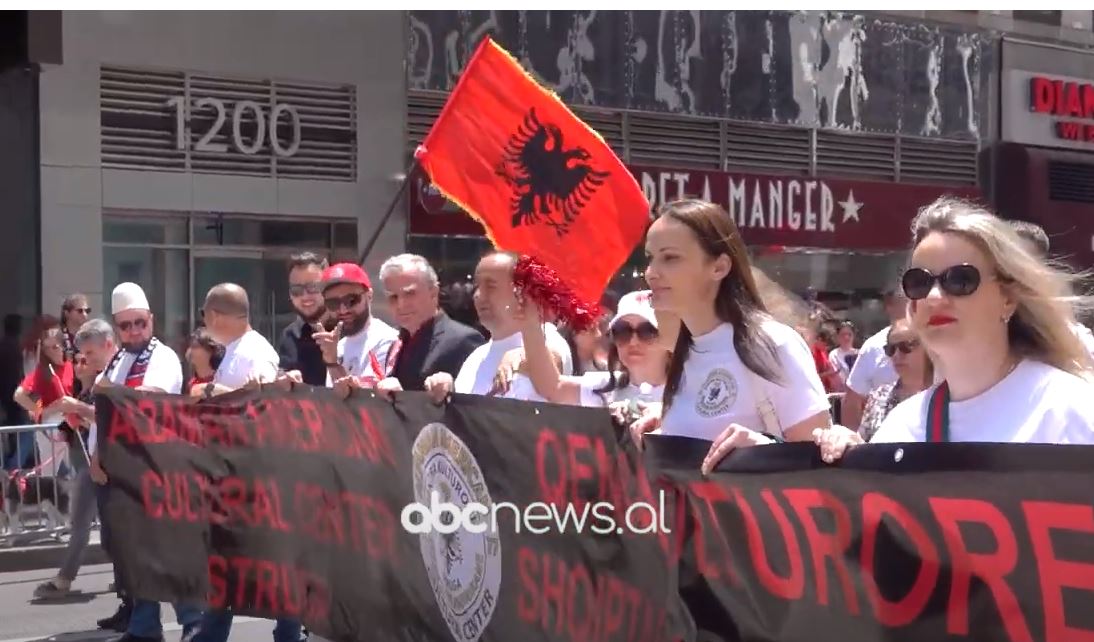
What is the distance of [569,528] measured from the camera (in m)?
4.77

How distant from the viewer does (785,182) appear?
21.8 m

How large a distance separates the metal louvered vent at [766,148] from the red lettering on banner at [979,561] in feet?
59.5

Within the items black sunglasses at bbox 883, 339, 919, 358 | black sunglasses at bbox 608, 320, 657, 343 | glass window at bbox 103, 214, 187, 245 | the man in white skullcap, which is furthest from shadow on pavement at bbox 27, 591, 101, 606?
glass window at bbox 103, 214, 187, 245

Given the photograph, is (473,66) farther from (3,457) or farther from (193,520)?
(3,457)

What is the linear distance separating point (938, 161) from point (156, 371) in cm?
1780

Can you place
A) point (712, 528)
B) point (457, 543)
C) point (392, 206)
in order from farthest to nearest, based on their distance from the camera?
1. point (392, 206)
2. point (457, 543)
3. point (712, 528)

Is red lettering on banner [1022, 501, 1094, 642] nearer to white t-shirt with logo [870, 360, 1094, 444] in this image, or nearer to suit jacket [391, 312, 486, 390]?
white t-shirt with logo [870, 360, 1094, 444]

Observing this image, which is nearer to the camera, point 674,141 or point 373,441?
point 373,441

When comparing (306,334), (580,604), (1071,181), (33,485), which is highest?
(1071,181)

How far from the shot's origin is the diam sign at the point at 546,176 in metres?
6.02

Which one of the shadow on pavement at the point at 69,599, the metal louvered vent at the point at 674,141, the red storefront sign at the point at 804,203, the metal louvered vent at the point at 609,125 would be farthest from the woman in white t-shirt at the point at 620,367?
the metal louvered vent at the point at 674,141

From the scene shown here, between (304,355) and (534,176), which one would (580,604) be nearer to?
(534,176)

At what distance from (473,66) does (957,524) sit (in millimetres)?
3641

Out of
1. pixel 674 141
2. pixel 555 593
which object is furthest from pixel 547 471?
pixel 674 141
